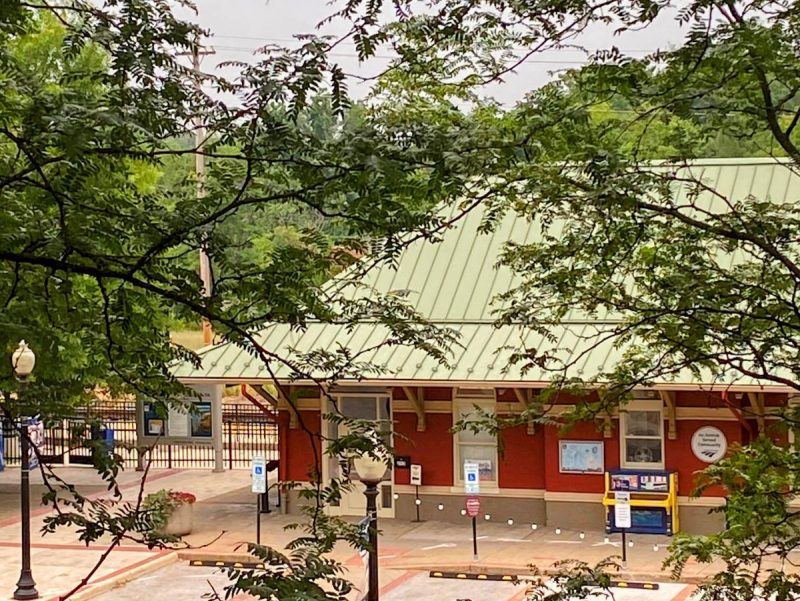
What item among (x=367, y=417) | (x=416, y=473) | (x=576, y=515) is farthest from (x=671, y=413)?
(x=367, y=417)

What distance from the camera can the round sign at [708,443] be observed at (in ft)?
61.0

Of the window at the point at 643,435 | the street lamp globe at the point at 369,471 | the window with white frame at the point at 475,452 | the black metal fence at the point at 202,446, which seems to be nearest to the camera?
the street lamp globe at the point at 369,471

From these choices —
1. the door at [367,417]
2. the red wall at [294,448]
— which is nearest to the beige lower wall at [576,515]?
the door at [367,417]

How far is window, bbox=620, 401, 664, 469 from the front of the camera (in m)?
19.0

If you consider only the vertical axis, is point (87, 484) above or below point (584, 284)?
below

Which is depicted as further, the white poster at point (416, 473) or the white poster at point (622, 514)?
the white poster at point (416, 473)

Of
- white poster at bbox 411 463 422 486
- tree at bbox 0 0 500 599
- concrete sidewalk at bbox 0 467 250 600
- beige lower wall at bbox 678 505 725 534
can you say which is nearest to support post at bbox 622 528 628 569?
beige lower wall at bbox 678 505 725 534

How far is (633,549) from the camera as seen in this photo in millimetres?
17797

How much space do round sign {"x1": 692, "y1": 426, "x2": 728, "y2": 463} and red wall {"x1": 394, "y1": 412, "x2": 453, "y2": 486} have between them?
13.2 ft

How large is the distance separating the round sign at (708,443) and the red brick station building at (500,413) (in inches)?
0.6

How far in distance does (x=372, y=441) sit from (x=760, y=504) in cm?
221

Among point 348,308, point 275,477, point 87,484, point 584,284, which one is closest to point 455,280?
point 275,477

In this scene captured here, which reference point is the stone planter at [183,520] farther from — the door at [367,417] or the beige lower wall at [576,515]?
the beige lower wall at [576,515]

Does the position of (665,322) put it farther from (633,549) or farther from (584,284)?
(633,549)
